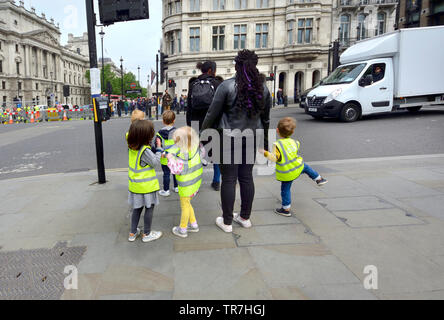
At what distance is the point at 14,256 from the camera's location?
2.88 meters

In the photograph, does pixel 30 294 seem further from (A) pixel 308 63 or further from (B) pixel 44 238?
(A) pixel 308 63

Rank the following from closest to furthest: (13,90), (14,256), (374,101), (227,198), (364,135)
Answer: (14,256) < (227,198) < (364,135) < (374,101) < (13,90)

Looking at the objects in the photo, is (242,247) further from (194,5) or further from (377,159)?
(194,5)

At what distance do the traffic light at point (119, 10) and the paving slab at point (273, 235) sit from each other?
376cm

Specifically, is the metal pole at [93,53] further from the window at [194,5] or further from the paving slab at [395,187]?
the window at [194,5]

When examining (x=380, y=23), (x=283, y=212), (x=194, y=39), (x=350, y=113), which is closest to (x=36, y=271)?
(x=283, y=212)

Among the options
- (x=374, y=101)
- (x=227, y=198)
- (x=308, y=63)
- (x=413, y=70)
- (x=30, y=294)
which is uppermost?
(x=308, y=63)

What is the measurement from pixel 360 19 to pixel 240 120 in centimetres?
4065

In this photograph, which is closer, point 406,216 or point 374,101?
point 406,216

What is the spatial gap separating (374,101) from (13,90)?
68352 mm

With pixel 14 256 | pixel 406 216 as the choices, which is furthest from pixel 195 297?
pixel 406 216

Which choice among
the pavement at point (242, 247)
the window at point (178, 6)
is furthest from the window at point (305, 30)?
the pavement at point (242, 247)

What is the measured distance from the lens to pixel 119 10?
16.3 ft

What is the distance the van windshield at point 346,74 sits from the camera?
12.2 m
